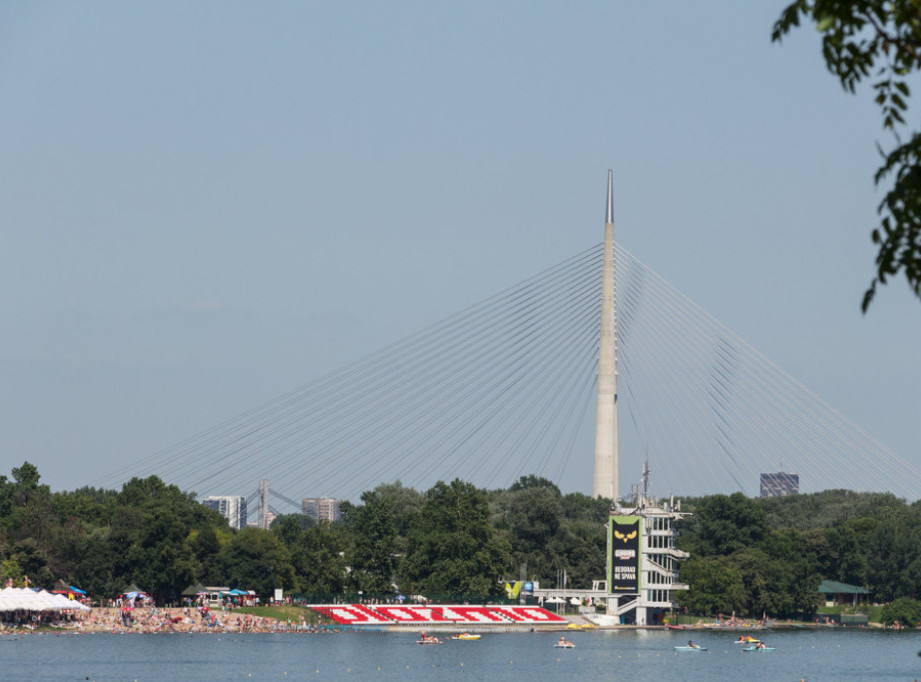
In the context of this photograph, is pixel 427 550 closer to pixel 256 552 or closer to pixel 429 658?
pixel 256 552

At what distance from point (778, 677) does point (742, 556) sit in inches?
2239

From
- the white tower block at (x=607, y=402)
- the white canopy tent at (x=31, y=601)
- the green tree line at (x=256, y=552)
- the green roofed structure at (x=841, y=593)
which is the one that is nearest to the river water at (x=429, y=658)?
the white canopy tent at (x=31, y=601)

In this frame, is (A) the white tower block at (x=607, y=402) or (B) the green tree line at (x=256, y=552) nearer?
(B) the green tree line at (x=256, y=552)

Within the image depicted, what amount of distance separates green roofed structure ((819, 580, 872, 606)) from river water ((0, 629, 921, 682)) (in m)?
29.6

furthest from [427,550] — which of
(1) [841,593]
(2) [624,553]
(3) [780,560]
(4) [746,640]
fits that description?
(1) [841,593]

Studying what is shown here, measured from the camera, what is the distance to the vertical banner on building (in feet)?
451

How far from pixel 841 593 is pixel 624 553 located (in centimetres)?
3335

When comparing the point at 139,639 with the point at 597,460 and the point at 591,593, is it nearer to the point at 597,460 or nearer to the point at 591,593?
the point at 591,593

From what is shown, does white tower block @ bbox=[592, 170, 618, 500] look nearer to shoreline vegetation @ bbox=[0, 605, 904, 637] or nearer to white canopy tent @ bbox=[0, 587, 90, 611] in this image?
shoreline vegetation @ bbox=[0, 605, 904, 637]

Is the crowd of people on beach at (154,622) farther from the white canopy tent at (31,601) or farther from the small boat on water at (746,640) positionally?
the small boat on water at (746,640)

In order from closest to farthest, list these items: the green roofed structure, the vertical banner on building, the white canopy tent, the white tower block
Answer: the white canopy tent < the vertical banner on building < the green roofed structure < the white tower block

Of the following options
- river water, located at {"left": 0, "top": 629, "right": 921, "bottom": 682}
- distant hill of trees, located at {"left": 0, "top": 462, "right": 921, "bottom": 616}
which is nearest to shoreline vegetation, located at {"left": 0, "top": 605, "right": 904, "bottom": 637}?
river water, located at {"left": 0, "top": 629, "right": 921, "bottom": 682}

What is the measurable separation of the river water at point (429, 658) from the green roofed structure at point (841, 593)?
97.0 ft

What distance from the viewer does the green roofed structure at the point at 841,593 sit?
154m
